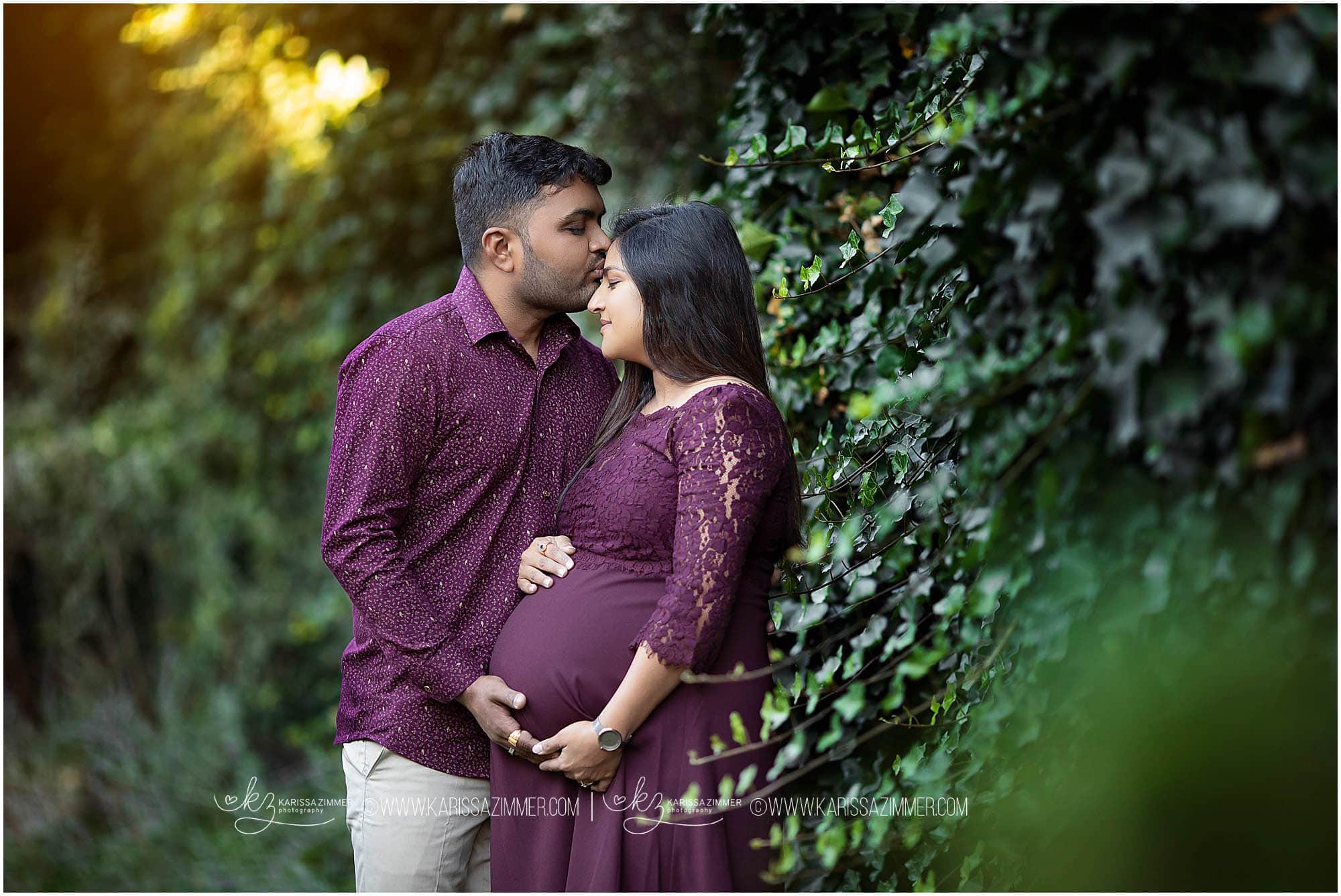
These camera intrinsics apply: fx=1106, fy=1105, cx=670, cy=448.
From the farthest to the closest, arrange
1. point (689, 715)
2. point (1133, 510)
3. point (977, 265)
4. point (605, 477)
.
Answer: point (605, 477)
point (689, 715)
point (977, 265)
point (1133, 510)

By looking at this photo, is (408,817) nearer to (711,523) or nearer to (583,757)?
(583,757)

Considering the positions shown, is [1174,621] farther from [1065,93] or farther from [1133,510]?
[1065,93]

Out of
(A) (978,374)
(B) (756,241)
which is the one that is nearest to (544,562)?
(B) (756,241)

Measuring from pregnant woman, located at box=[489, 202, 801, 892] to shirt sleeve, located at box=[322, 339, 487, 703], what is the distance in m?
0.13

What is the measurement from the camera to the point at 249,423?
5730 millimetres

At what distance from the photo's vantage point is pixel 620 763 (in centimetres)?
209

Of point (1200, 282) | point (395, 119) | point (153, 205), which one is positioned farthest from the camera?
point (153, 205)

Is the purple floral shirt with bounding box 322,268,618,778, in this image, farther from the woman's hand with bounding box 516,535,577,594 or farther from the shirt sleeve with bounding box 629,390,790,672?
the shirt sleeve with bounding box 629,390,790,672

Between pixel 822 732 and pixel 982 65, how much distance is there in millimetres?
1322

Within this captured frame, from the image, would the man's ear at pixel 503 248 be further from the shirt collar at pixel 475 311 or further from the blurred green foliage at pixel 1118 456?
the blurred green foliage at pixel 1118 456

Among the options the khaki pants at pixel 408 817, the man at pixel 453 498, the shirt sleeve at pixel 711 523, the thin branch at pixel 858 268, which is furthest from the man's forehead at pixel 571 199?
the khaki pants at pixel 408 817

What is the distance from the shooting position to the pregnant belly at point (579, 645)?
2.10 m

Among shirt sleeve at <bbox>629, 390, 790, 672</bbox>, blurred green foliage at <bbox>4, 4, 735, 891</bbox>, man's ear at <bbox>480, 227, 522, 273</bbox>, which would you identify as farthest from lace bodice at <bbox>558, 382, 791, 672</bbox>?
blurred green foliage at <bbox>4, 4, 735, 891</bbox>

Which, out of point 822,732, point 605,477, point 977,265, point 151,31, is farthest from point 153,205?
point 977,265
